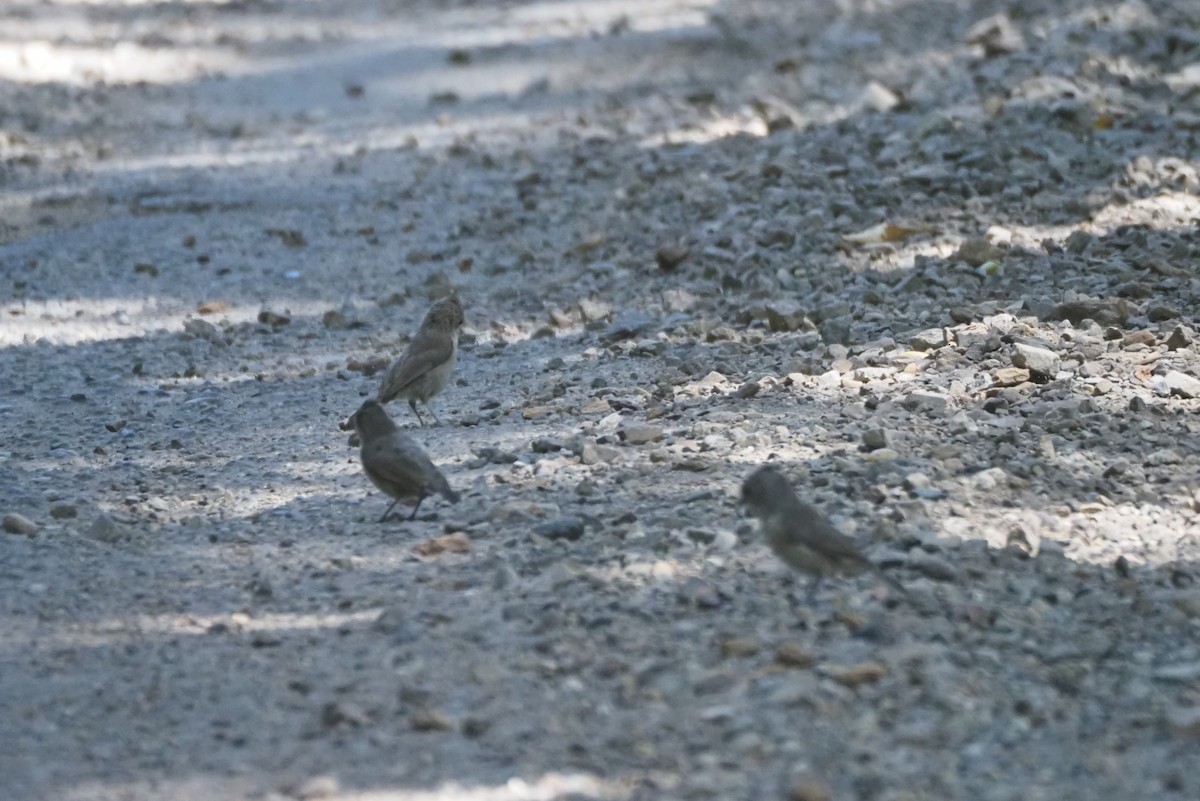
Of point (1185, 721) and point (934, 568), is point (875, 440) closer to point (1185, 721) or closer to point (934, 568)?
point (934, 568)

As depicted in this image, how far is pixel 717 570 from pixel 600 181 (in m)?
7.55

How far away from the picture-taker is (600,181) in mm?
12867

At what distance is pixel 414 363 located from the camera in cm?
789

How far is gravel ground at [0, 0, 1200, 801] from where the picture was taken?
15.3 ft

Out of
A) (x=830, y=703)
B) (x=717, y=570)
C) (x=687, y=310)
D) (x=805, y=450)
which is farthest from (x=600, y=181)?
(x=830, y=703)

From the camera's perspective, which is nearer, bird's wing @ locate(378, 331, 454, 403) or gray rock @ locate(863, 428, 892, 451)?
gray rock @ locate(863, 428, 892, 451)

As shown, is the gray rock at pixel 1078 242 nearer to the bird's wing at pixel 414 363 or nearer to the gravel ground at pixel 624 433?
the gravel ground at pixel 624 433

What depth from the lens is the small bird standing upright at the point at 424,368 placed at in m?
7.86

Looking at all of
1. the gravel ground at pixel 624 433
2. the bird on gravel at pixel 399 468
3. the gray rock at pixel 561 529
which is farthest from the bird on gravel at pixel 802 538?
the bird on gravel at pixel 399 468

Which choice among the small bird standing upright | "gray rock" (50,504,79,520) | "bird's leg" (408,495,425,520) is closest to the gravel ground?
"gray rock" (50,504,79,520)

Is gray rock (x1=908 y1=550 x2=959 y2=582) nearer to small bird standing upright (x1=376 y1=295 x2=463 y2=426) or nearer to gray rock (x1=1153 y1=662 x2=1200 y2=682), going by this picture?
gray rock (x1=1153 y1=662 x2=1200 y2=682)

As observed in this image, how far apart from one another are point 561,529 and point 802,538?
3.60ft

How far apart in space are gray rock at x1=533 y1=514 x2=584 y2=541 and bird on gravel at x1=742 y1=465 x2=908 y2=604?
780 mm

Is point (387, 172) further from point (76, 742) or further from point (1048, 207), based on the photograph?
point (76, 742)
